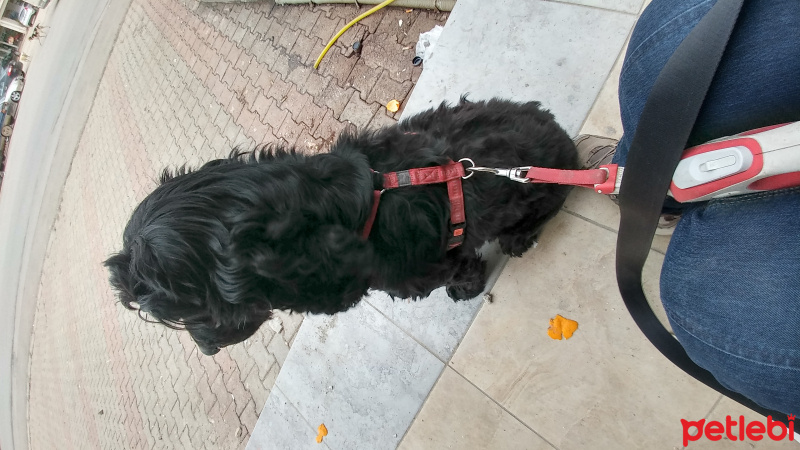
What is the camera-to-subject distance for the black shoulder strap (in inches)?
39.1

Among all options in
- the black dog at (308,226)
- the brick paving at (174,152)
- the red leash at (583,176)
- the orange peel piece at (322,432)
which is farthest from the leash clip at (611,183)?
the orange peel piece at (322,432)

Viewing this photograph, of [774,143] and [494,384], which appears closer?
[774,143]

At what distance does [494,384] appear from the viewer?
2.53 metres

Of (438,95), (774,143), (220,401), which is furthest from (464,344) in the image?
(220,401)

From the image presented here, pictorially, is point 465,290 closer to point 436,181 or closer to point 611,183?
point 436,181

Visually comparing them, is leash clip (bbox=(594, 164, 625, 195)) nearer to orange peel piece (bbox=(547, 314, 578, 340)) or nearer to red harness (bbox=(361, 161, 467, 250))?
red harness (bbox=(361, 161, 467, 250))

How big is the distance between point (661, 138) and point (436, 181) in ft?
2.63

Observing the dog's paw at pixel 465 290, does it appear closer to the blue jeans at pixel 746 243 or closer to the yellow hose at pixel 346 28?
the blue jeans at pixel 746 243

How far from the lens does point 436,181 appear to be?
1706 mm

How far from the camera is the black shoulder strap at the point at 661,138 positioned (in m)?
0.99

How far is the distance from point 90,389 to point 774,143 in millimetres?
7212

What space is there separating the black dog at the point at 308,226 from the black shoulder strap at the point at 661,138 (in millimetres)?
720

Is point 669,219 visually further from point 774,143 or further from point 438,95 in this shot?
point 438,95

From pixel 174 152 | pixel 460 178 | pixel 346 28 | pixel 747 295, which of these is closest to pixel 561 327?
pixel 460 178
